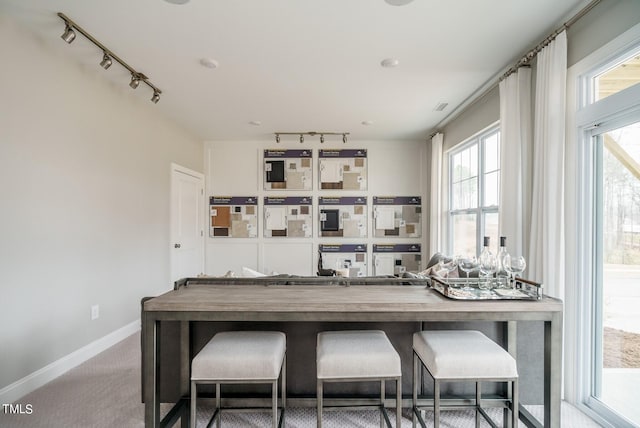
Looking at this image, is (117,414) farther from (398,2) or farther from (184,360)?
(398,2)

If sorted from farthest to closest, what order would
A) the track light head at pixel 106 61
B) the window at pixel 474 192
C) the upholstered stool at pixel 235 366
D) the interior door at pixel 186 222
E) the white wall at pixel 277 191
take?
the white wall at pixel 277 191 < the interior door at pixel 186 222 < the window at pixel 474 192 < the track light head at pixel 106 61 < the upholstered stool at pixel 235 366

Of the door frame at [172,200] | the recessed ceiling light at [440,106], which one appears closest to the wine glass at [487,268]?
the recessed ceiling light at [440,106]

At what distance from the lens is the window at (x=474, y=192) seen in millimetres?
3213

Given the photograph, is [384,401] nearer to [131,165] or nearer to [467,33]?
[467,33]

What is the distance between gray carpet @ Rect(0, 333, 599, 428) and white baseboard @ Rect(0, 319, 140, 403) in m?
0.05

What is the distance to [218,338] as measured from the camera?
1.56 meters

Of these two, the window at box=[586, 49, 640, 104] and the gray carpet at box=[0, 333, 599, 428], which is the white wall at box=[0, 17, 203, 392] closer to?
the gray carpet at box=[0, 333, 599, 428]

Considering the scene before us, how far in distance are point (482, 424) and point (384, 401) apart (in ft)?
2.27

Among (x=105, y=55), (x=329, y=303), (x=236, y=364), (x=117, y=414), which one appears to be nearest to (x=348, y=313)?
(x=329, y=303)

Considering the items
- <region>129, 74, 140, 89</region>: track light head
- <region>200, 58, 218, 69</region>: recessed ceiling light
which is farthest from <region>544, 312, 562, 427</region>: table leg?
<region>129, 74, 140, 89</region>: track light head

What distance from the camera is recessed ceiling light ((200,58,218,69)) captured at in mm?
2479
